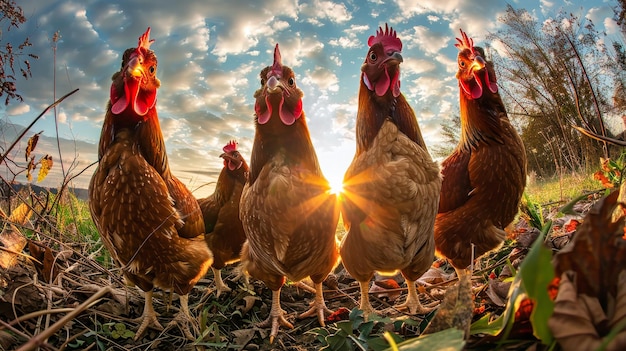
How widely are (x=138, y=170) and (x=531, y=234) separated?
2506 millimetres

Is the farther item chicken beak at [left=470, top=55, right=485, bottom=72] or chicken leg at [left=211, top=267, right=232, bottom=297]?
chicken leg at [left=211, top=267, right=232, bottom=297]

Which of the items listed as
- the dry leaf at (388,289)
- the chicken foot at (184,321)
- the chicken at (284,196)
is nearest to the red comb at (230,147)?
the chicken at (284,196)

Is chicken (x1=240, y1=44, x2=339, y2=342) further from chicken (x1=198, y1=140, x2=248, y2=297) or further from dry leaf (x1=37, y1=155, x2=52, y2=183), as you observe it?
dry leaf (x1=37, y1=155, x2=52, y2=183)

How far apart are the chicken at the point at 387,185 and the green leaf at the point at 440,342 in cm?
155

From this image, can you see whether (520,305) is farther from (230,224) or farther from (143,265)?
(230,224)

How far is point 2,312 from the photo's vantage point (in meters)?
2.20

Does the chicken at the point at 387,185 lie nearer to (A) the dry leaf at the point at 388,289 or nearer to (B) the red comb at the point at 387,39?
(B) the red comb at the point at 387,39

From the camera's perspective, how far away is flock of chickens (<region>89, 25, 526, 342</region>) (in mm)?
2455

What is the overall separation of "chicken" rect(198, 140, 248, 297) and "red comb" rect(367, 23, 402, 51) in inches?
73.7

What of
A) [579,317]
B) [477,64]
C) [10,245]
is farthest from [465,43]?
[10,245]

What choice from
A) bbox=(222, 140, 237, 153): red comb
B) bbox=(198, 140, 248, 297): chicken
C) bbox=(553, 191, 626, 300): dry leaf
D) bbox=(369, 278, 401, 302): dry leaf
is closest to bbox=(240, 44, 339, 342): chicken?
bbox=(369, 278, 401, 302): dry leaf

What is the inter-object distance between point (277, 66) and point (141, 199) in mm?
1250

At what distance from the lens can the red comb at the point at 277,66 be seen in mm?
2592

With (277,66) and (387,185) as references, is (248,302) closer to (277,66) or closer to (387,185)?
(387,185)
